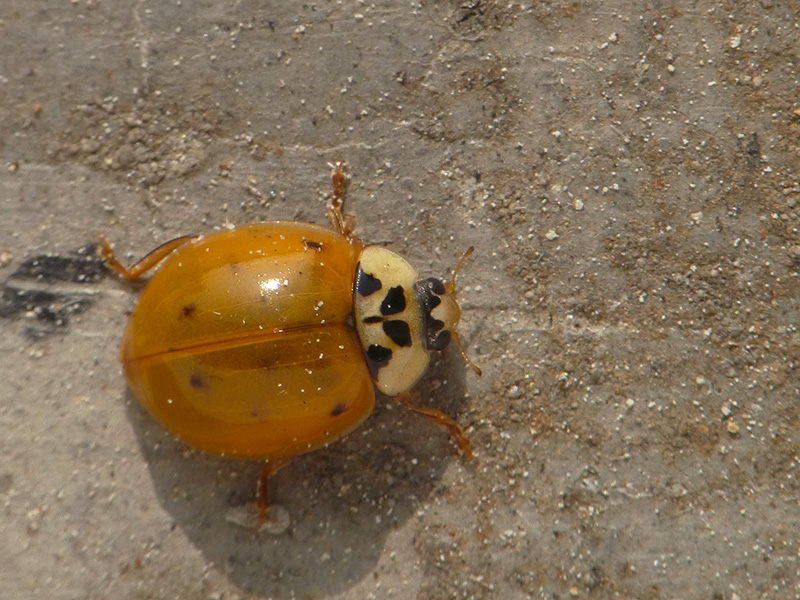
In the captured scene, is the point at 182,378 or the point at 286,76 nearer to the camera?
the point at 182,378

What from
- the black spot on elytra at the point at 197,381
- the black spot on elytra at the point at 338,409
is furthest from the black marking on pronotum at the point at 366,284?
the black spot on elytra at the point at 197,381

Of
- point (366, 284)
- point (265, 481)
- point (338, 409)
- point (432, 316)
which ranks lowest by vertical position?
point (265, 481)

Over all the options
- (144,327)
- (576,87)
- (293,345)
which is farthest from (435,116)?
(144,327)

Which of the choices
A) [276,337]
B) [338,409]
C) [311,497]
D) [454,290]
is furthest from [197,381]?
[454,290]

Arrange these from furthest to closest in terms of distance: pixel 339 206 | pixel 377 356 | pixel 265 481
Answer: pixel 339 206 < pixel 265 481 < pixel 377 356

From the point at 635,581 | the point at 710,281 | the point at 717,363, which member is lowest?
the point at 635,581

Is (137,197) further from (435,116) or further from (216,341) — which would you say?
(435,116)

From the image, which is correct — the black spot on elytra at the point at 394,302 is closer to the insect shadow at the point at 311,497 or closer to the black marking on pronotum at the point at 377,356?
the black marking on pronotum at the point at 377,356

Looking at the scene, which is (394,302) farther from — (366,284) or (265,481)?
(265,481)
